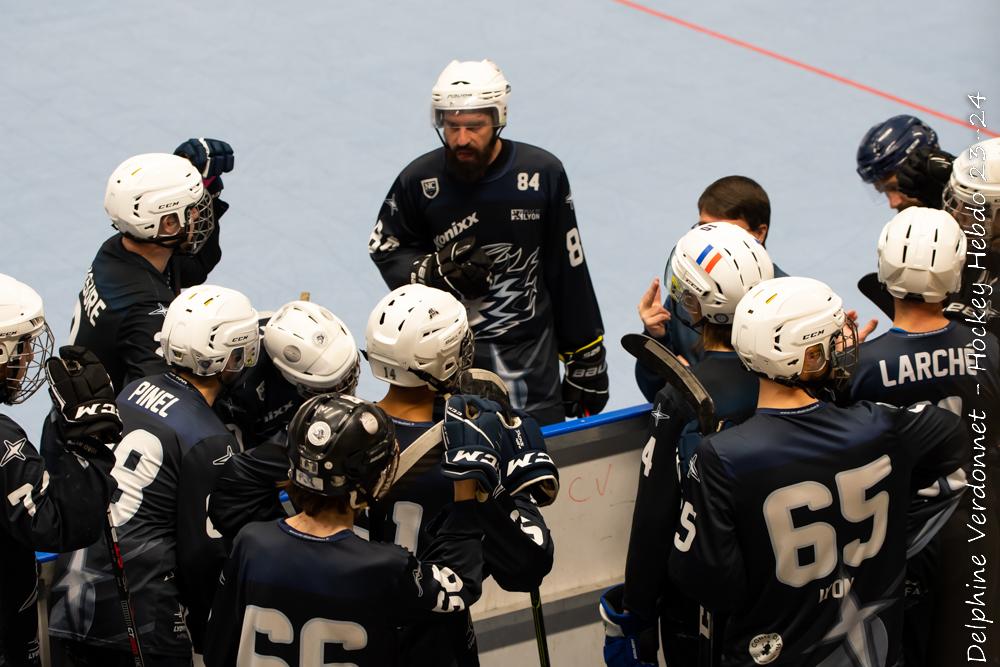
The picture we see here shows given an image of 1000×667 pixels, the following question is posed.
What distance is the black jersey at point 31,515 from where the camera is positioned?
4.10m

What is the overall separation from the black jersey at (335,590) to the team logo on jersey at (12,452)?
31.1 inches

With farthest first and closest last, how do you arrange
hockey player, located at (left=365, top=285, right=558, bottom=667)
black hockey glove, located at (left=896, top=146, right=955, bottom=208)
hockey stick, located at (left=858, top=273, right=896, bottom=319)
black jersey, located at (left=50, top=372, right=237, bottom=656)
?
black hockey glove, located at (left=896, top=146, right=955, bottom=208) → hockey stick, located at (left=858, top=273, right=896, bottom=319) → black jersey, located at (left=50, top=372, right=237, bottom=656) → hockey player, located at (left=365, top=285, right=558, bottom=667)

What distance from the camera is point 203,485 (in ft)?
15.2

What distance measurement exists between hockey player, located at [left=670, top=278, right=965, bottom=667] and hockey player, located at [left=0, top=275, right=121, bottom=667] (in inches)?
73.3

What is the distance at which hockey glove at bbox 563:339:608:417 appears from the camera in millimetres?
6848

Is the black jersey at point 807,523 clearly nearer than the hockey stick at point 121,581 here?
Yes

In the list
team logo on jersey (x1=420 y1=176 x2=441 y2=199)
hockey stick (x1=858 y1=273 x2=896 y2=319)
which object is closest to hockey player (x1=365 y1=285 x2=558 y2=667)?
hockey stick (x1=858 y1=273 x2=896 y2=319)

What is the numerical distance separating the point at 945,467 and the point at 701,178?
6046 millimetres

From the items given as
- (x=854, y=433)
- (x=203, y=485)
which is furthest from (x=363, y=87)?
(x=854, y=433)

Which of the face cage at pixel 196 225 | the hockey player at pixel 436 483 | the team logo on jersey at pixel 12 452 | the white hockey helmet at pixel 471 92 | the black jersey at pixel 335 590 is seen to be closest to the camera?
the black jersey at pixel 335 590

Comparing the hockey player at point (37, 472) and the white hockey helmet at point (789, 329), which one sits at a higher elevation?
Result: the white hockey helmet at point (789, 329)

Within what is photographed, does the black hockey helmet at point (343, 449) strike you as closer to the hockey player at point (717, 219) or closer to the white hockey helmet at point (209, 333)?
the white hockey helmet at point (209, 333)

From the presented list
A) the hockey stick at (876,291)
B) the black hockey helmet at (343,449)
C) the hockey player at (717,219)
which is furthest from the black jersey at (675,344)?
the black hockey helmet at (343,449)

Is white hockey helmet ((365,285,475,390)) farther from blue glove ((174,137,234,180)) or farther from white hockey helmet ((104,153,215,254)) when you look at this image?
blue glove ((174,137,234,180))
